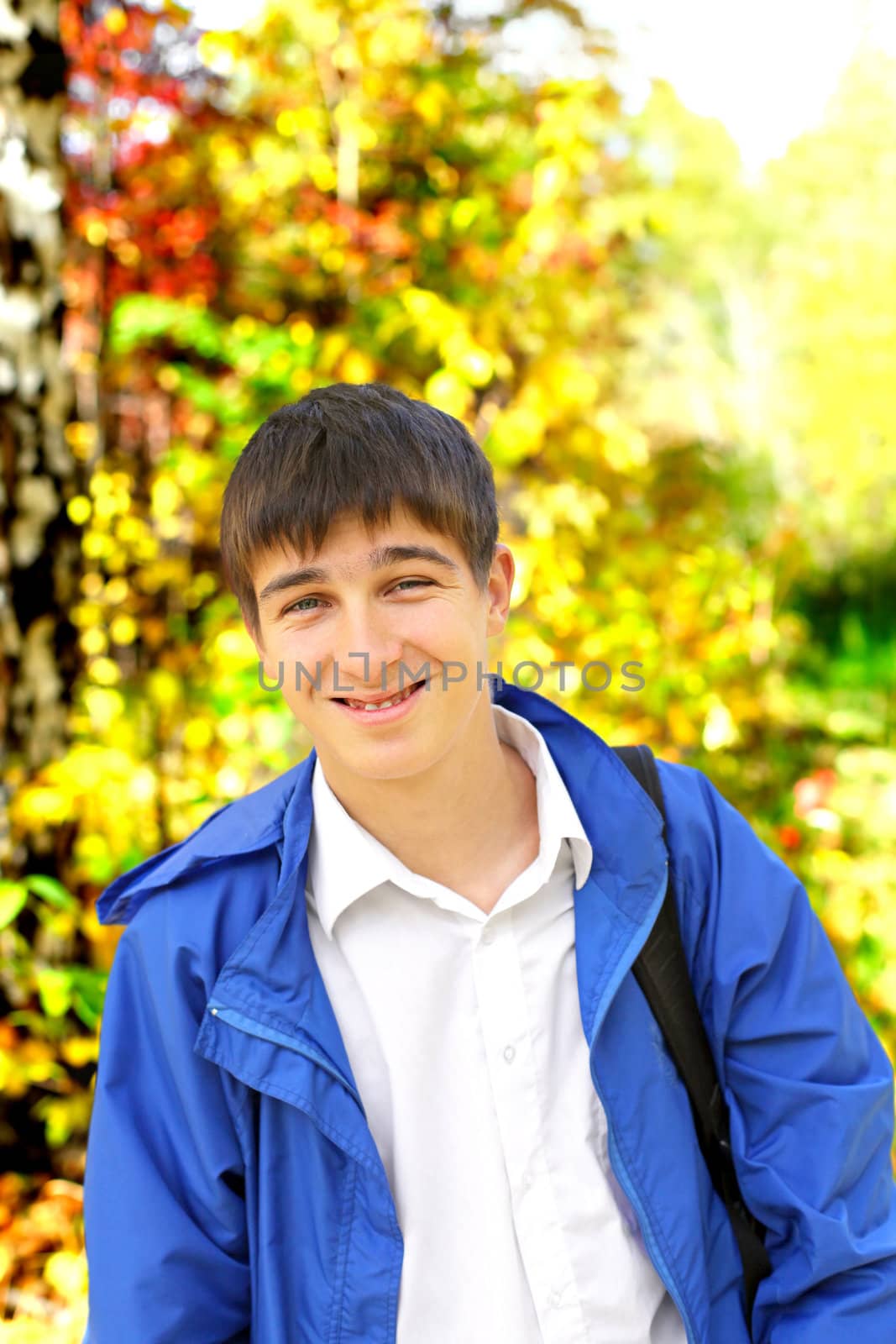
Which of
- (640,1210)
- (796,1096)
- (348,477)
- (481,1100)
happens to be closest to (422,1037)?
(481,1100)

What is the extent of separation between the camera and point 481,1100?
1.36 meters

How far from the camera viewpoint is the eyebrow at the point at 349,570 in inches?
52.8

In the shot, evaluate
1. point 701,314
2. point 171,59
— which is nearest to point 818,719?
point 171,59

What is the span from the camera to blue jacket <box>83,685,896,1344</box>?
1.25 m

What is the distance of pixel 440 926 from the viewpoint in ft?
4.64

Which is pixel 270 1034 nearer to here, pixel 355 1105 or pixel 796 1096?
pixel 355 1105

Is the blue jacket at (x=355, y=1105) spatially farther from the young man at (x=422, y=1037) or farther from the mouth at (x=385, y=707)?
the mouth at (x=385, y=707)

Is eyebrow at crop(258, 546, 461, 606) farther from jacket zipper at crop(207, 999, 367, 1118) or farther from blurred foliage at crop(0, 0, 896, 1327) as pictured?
blurred foliage at crop(0, 0, 896, 1327)

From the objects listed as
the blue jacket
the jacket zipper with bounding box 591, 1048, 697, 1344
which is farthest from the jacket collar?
the jacket zipper with bounding box 591, 1048, 697, 1344

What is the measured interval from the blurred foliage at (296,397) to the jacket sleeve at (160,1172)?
32.8 inches

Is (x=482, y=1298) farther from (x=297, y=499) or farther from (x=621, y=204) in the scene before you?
(x=621, y=204)

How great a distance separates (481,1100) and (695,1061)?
29 cm

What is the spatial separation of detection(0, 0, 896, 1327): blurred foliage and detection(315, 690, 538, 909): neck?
3.16 feet

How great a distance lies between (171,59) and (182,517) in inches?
59.7
